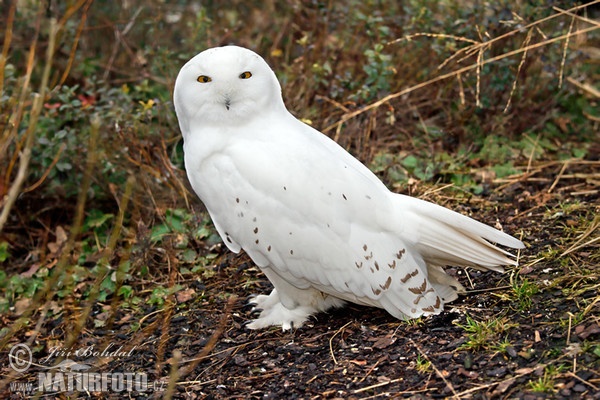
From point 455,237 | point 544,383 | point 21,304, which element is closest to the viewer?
point 544,383

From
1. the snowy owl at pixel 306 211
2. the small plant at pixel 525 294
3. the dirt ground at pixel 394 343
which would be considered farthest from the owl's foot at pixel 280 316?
the small plant at pixel 525 294

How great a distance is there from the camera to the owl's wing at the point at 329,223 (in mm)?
3447

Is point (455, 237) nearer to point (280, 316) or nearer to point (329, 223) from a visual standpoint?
point (329, 223)

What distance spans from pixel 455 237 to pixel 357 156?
1.74 meters

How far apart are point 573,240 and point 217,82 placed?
188 cm

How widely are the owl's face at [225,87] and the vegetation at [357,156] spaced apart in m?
0.56

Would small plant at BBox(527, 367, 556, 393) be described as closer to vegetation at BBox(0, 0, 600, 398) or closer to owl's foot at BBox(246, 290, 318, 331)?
vegetation at BBox(0, 0, 600, 398)

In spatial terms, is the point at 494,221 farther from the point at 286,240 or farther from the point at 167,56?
the point at 167,56

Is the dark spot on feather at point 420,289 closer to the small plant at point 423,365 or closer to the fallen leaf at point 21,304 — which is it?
the small plant at point 423,365

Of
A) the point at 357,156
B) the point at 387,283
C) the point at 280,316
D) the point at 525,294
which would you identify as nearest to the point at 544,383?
the point at 525,294

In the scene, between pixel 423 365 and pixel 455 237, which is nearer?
pixel 423 365

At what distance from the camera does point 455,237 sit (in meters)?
3.41

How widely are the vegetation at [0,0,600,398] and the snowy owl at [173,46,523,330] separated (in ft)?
0.79

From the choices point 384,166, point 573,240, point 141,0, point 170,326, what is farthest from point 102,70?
point 573,240
